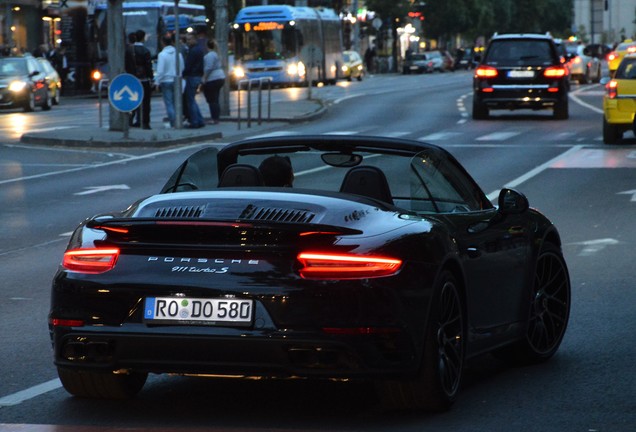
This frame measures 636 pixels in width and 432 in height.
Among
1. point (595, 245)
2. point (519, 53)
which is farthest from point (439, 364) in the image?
point (519, 53)

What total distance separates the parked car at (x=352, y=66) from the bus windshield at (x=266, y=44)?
11.8m

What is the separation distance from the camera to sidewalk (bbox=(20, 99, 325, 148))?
2872 cm

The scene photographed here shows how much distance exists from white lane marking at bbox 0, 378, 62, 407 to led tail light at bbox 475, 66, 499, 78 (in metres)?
28.6

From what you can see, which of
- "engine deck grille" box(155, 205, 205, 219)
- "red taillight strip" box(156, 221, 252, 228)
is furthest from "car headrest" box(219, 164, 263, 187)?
"red taillight strip" box(156, 221, 252, 228)

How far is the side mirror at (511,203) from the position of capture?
25.0 ft

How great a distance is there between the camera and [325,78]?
7319 cm

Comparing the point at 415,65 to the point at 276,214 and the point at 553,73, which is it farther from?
the point at 276,214

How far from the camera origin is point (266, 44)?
226ft

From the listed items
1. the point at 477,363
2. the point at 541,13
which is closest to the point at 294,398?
the point at 477,363

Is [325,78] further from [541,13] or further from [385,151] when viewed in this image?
[541,13]

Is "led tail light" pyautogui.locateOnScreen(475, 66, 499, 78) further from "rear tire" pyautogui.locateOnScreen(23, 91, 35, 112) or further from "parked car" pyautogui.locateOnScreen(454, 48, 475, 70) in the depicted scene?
"parked car" pyautogui.locateOnScreen(454, 48, 475, 70)

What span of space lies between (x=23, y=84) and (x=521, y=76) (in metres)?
14.3

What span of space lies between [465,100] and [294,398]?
4163 centimetres

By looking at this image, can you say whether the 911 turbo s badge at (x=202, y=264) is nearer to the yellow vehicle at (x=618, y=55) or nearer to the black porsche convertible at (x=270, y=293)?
the black porsche convertible at (x=270, y=293)
